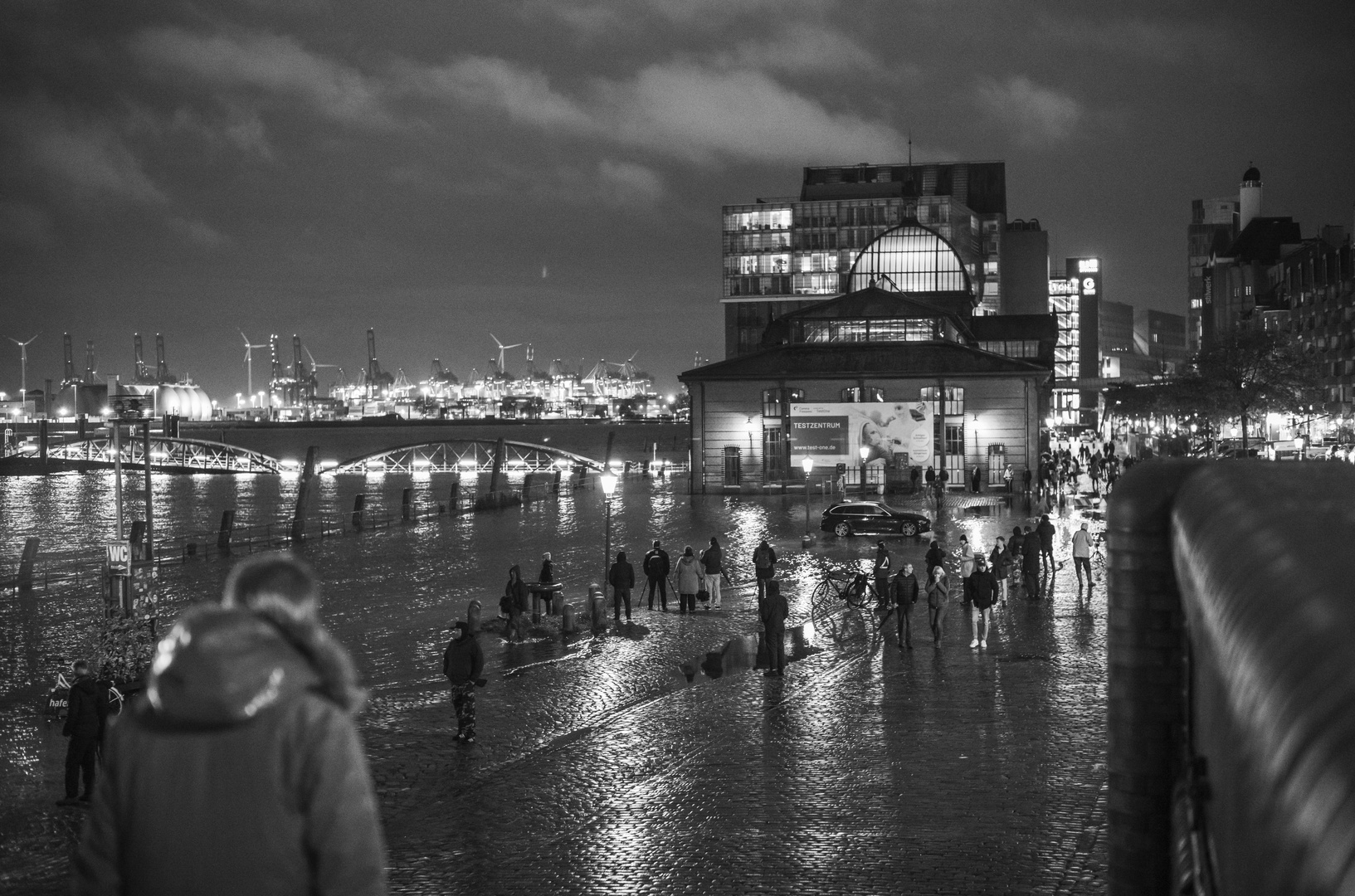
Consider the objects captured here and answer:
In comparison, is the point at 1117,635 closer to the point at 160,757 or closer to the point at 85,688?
the point at 160,757

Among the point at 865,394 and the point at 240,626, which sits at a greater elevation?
the point at 865,394

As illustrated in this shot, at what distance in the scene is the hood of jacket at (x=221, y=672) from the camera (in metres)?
3.29

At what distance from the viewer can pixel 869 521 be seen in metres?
42.6

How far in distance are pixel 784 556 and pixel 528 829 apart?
24637 mm

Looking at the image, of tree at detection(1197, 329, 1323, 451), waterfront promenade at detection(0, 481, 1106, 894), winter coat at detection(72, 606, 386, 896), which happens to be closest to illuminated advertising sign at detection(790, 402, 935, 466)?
tree at detection(1197, 329, 1323, 451)

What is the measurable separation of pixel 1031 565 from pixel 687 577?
22.3 ft

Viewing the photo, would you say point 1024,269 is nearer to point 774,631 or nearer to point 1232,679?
point 774,631

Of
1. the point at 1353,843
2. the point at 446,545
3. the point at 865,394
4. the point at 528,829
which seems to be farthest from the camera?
the point at 865,394

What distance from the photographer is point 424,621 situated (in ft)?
87.0

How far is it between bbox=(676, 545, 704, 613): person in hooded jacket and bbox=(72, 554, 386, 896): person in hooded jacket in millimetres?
22694

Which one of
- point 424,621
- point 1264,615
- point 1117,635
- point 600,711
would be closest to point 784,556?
point 424,621

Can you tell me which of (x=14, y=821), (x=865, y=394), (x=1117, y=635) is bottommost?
(x=14, y=821)

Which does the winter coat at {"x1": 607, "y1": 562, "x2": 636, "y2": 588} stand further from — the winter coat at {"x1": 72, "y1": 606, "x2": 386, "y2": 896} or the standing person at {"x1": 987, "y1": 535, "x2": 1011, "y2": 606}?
the winter coat at {"x1": 72, "y1": 606, "x2": 386, "y2": 896}

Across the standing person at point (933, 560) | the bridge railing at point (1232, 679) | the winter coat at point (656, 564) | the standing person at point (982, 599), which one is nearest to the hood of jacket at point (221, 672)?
the bridge railing at point (1232, 679)
